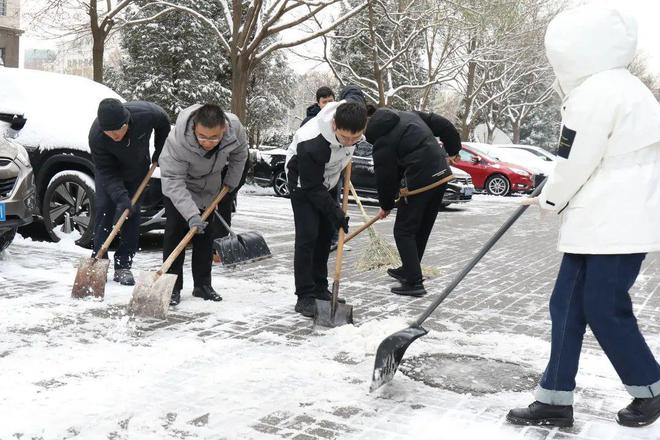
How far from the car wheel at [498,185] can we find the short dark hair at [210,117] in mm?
16935

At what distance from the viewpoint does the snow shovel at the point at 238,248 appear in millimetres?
6113

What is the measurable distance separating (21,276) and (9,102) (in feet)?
9.60

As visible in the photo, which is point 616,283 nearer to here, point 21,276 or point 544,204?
point 544,204

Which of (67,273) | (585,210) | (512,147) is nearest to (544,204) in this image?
(585,210)

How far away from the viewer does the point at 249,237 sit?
6402 millimetres

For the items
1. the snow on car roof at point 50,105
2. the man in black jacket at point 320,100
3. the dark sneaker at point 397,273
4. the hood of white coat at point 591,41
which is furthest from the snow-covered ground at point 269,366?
the man in black jacket at point 320,100

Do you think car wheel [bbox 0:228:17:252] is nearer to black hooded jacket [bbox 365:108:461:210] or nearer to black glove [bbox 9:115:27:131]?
black glove [bbox 9:115:27:131]

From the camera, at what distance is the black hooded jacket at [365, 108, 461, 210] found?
20.7 ft

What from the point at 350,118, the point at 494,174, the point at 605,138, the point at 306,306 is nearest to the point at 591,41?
the point at 605,138

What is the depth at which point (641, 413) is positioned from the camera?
337 cm

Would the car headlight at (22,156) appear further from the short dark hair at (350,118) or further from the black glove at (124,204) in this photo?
the short dark hair at (350,118)

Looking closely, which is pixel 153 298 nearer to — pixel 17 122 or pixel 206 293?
pixel 206 293

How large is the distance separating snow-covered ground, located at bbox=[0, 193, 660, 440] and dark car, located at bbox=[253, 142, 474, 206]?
830 cm

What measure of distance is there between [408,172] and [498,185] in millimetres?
15399
